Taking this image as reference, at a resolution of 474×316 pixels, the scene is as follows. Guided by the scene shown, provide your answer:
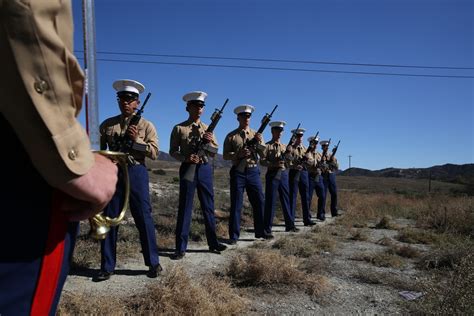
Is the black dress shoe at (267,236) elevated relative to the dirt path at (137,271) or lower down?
elevated

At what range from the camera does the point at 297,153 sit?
11766mm

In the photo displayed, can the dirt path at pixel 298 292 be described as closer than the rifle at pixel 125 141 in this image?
Yes

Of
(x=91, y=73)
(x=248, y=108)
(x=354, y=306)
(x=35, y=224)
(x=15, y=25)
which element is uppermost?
(x=248, y=108)

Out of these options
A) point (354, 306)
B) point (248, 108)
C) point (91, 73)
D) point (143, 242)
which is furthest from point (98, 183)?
point (248, 108)

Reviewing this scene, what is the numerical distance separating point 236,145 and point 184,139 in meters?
1.71

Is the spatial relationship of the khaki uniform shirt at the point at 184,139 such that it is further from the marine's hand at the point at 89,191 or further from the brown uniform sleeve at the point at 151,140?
the marine's hand at the point at 89,191

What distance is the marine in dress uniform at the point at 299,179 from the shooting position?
37.3ft

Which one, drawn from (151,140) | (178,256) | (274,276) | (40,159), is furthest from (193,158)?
(40,159)

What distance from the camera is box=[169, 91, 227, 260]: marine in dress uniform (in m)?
6.61

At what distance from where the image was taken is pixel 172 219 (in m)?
10.0

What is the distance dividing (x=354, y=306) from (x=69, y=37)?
427cm

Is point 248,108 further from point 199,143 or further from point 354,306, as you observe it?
point 354,306

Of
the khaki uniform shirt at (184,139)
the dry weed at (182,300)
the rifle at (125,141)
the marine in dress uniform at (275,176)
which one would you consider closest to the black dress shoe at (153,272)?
the dry weed at (182,300)

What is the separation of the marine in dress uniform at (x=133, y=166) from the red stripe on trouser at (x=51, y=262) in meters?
3.92
